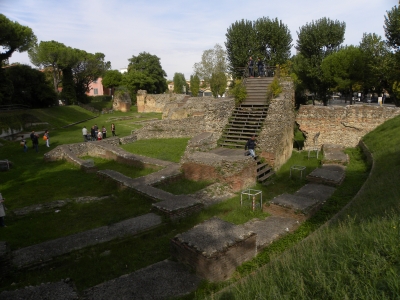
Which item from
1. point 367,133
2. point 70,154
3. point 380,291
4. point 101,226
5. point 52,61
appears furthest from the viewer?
point 52,61

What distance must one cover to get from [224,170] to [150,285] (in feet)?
18.7

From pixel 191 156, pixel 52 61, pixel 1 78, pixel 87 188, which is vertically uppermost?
pixel 52 61

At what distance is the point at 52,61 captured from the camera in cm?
3806

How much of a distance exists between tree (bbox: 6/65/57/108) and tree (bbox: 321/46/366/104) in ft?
92.8

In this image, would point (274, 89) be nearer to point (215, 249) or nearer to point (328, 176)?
point (328, 176)

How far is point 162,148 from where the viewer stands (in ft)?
56.0

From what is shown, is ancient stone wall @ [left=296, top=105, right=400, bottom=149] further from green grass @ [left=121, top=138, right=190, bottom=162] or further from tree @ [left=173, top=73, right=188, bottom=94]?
tree @ [left=173, top=73, right=188, bottom=94]

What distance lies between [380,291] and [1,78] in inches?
1149

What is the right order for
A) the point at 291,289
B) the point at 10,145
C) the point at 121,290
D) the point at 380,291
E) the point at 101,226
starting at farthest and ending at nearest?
the point at 10,145, the point at 101,226, the point at 121,290, the point at 291,289, the point at 380,291

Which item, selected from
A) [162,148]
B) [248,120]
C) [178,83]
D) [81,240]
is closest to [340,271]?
[81,240]

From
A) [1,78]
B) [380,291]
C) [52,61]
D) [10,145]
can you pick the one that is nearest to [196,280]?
[380,291]

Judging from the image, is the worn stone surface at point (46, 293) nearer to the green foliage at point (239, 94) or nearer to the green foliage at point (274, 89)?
the green foliage at point (239, 94)

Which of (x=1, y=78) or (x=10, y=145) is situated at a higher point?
(x=1, y=78)

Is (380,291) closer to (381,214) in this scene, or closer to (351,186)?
(381,214)
